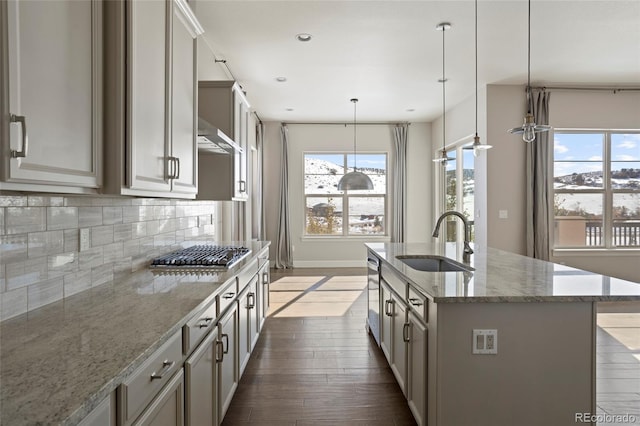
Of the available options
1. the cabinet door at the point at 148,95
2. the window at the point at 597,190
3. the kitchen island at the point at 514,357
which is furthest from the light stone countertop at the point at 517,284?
the window at the point at 597,190

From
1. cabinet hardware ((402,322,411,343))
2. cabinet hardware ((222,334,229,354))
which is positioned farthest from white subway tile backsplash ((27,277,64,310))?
cabinet hardware ((402,322,411,343))

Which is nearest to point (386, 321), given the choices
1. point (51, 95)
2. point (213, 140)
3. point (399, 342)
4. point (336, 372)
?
point (399, 342)

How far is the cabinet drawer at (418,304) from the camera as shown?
1.86 metres

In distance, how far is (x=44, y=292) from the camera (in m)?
1.48

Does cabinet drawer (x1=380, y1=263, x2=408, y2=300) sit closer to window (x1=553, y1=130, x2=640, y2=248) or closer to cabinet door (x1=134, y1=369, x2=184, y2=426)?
cabinet door (x1=134, y1=369, x2=184, y2=426)

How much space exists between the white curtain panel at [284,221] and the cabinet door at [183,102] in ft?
16.7

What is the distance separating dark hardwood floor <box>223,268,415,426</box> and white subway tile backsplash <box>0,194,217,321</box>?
1173mm

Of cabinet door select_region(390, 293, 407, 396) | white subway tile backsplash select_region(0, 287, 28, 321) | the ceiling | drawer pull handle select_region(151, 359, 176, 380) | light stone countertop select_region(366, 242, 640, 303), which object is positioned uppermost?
the ceiling

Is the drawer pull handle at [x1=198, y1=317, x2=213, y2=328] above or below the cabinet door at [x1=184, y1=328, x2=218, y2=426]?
above

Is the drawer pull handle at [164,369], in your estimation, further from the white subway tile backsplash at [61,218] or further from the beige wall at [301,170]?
the beige wall at [301,170]

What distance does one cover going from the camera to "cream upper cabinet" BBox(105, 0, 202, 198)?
1432 millimetres

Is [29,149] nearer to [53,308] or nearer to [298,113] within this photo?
[53,308]

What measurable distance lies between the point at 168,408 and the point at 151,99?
4.17 ft

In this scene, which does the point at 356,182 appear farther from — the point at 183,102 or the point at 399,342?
the point at 183,102
